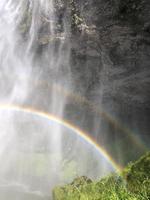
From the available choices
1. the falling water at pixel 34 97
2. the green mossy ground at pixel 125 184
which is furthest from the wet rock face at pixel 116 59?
the green mossy ground at pixel 125 184

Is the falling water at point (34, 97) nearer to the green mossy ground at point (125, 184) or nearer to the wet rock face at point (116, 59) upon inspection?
the wet rock face at point (116, 59)

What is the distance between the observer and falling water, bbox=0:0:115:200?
29.2 metres

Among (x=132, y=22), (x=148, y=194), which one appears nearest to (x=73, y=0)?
(x=132, y=22)

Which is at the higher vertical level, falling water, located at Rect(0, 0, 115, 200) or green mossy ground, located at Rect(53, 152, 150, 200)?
falling water, located at Rect(0, 0, 115, 200)

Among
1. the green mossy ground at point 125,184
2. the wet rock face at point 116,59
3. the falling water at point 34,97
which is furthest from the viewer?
the falling water at point 34,97

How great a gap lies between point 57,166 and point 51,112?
746 cm

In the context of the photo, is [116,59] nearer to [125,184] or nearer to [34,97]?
[34,97]

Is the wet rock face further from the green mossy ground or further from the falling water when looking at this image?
the green mossy ground

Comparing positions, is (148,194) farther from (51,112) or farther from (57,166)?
(57,166)

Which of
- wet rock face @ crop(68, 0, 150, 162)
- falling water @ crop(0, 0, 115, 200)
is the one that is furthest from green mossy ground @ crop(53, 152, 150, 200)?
falling water @ crop(0, 0, 115, 200)

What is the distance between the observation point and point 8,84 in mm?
36406

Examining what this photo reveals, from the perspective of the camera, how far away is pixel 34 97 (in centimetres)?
3647

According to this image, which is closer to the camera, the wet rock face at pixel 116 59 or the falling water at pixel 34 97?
the wet rock face at pixel 116 59

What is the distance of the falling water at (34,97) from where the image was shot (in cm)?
2920
